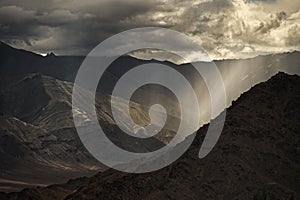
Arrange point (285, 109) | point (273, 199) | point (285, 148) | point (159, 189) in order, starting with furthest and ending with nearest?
1. point (285, 109)
2. point (285, 148)
3. point (159, 189)
4. point (273, 199)

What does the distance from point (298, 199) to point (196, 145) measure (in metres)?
27.4

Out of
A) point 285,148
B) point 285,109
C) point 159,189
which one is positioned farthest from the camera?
point 285,109

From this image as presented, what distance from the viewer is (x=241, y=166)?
10044 cm

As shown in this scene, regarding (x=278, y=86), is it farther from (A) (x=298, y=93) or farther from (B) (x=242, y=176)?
(B) (x=242, y=176)

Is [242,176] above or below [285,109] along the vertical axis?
below

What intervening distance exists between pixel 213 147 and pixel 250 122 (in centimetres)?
1101

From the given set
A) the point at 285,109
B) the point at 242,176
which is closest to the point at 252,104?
the point at 285,109

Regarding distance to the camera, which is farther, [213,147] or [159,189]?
[213,147]

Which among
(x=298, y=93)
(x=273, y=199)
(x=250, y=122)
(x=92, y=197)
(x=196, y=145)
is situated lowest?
(x=92, y=197)

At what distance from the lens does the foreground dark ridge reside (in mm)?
95750

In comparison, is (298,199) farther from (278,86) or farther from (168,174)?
(278,86)

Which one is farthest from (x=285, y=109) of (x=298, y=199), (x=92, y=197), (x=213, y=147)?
(x=92, y=197)

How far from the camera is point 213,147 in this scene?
10700 centimetres

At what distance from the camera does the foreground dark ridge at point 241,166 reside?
9575 cm
